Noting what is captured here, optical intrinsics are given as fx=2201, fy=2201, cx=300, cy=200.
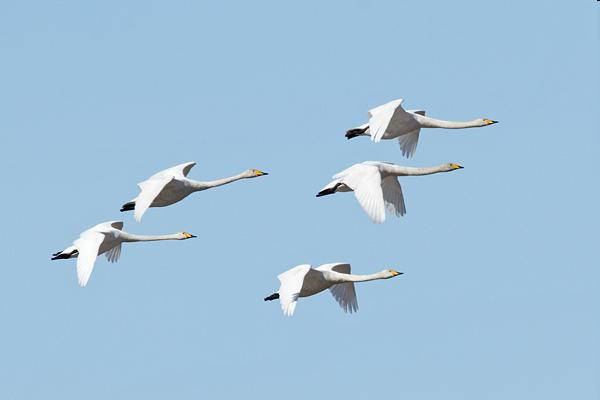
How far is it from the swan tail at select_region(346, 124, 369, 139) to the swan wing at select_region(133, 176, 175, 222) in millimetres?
5153

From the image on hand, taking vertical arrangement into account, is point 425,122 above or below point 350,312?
above

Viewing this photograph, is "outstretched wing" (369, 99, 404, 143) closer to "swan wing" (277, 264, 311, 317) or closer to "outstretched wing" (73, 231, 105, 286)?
"swan wing" (277, 264, 311, 317)

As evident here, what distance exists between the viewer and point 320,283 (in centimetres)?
5753

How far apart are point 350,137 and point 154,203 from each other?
5835 mm

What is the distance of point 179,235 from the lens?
199 ft

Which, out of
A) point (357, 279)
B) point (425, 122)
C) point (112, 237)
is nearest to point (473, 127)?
point (425, 122)

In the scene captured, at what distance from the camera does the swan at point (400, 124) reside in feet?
182

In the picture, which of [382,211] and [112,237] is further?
[112,237]

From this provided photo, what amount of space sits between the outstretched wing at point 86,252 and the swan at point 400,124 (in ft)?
24.8

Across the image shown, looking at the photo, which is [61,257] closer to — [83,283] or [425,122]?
[83,283]

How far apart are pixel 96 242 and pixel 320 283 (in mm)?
5956

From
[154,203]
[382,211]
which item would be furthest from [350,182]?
[154,203]

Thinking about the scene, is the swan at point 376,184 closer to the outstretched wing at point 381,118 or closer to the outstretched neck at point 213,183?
the outstretched wing at point 381,118

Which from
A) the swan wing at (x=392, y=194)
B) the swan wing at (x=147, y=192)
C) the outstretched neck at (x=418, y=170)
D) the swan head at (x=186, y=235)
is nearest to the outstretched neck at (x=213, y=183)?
the swan wing at (x=147, y=192)
